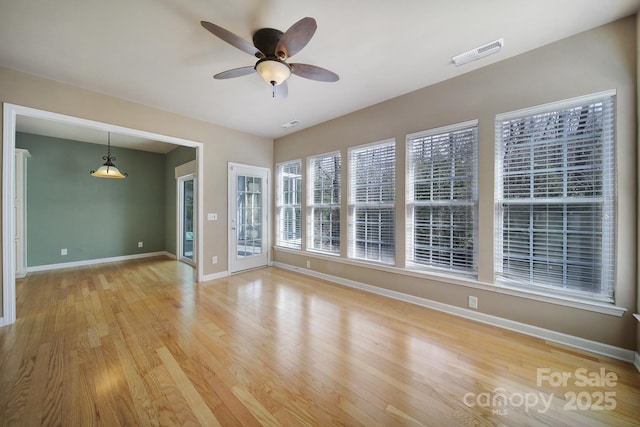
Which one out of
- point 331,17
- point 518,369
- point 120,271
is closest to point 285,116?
point 331,17

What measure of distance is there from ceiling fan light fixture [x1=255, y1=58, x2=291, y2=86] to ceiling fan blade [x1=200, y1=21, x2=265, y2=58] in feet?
0.35

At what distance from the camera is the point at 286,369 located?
6.07ft

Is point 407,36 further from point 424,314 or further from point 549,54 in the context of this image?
point 424,314

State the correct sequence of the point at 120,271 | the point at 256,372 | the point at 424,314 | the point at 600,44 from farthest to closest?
1. the point at 120,271
2. the point at 424,314
3. the point at 600,44
4. the point at 256,372

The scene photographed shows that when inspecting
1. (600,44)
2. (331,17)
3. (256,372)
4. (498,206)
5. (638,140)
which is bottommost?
(256,372)

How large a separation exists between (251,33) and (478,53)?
223 centimetres

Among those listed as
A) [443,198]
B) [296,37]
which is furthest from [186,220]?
[443,198]

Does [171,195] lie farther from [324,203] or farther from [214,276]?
[324,203]

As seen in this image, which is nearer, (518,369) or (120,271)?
(518,369)

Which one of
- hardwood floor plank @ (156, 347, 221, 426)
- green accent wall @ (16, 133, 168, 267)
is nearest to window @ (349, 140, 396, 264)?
hardwood floor plank @ (156, 347, 221, 426)

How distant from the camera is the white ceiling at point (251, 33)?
1.83 meters

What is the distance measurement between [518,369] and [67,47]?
195 inches

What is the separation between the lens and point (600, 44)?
6.71 ft

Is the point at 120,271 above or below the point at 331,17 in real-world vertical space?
below
